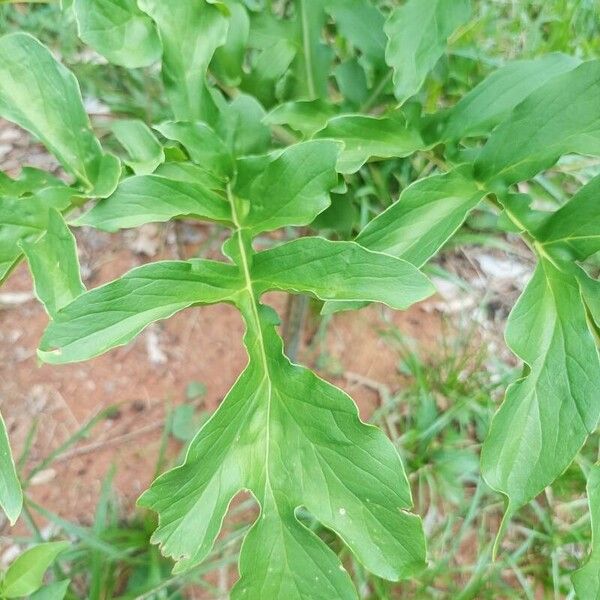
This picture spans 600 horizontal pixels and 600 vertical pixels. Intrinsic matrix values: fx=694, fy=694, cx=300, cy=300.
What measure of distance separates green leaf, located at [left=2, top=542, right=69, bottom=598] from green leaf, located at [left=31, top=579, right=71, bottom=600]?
0.05 ft

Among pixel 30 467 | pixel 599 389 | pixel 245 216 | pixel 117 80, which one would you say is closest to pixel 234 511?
pixel 30 467

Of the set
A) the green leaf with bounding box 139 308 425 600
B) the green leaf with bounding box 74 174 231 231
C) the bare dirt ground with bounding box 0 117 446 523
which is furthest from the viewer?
the bare dirt ground with bounding box 0 117 446 523

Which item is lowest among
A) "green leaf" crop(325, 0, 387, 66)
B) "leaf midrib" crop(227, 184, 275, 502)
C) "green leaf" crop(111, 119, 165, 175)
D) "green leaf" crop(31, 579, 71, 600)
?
"green leaf" crop(31, 579, 71, 600)

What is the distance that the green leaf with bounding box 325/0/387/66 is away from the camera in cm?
112

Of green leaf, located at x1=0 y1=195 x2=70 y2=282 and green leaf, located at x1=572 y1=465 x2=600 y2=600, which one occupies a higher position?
green leaf, located at x1=0 y1=195 x2=70 y2=282

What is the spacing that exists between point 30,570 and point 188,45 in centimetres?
75

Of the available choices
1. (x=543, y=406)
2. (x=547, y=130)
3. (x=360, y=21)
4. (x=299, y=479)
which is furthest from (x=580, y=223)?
(x=360, y=21)

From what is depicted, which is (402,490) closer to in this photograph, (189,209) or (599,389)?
(599,389)

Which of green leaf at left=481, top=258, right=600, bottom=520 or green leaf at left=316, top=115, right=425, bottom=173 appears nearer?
green leaf at left=481, top=258, right=600, bottom=520

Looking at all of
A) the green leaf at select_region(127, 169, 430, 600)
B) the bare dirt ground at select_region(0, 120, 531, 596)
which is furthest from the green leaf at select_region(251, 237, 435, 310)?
the bare dirt ground at select_region(0, 120, 531, 596)

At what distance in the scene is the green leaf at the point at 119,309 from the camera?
71 centimetres

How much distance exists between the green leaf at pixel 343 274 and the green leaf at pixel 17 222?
29cm

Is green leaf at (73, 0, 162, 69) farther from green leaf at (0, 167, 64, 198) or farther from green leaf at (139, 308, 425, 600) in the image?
green leaf at (139, 308, 425, 600)

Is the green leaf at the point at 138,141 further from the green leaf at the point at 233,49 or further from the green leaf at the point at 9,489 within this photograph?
the green leaf at the point at 9,489
